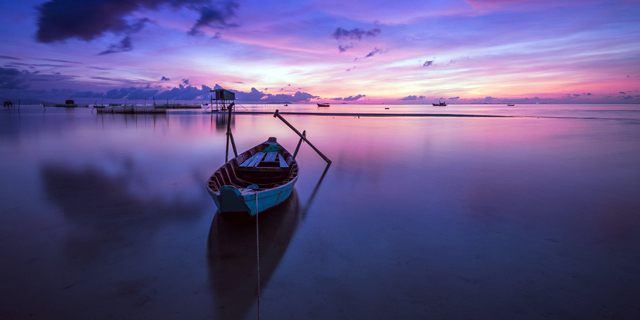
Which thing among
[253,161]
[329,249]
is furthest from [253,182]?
[329,249]

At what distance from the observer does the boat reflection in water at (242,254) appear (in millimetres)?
3650

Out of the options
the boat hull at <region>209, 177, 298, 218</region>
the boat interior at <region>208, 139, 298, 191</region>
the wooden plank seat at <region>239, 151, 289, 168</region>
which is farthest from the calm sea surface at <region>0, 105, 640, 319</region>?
the wooden plank seat at <region>239, 151, 289, 168</region>

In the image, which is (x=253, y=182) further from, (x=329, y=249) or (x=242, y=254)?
(x=329, y=249)

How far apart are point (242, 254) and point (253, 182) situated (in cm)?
345

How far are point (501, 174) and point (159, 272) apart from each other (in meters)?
11.6

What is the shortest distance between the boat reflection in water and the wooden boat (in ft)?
1.45

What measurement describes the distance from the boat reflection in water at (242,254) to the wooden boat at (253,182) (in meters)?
0.44

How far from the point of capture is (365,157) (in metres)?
14.4

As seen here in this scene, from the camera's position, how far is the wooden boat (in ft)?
16.1

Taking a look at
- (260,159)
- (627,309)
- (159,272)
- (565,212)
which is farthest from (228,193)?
(565,212)

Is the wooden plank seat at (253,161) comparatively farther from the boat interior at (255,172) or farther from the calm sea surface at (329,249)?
the calm sea surface at (329,249)

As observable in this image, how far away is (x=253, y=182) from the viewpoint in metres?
7.95

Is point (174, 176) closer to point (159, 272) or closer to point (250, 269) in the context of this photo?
point (159, 272)

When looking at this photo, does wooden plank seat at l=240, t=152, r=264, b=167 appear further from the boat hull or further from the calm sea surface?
the boat hull
